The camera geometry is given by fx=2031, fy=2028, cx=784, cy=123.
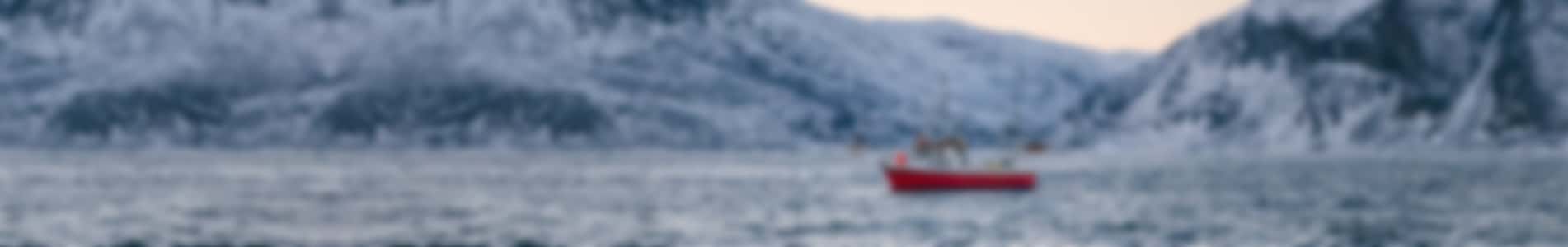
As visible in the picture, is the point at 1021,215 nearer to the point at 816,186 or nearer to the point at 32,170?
the point at 816,186

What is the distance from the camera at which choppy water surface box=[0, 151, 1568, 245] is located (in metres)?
79.9

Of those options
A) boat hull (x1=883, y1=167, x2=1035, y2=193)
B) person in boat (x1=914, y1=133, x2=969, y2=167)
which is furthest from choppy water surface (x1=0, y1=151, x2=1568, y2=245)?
person in boat (x1=914, y1=133, x2=969, y2=167)

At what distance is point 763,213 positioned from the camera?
340 feet

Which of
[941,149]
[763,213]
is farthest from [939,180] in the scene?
[763,213]

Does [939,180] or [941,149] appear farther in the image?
[941,149]

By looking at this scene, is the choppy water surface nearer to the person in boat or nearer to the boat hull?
the boat hull

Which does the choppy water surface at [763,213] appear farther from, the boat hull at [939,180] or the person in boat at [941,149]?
the person in boat at [941,149]

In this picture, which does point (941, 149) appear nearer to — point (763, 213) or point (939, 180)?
point (939, 180)

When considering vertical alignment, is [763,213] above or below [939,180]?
below

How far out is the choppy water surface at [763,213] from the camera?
79875 millimetres

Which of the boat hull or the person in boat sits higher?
the person in boat

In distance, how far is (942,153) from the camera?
5517 inches

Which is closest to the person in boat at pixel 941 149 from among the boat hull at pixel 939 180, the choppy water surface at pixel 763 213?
the boat hull at pixel 939 180

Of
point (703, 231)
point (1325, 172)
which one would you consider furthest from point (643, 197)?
point (1325, 172)
